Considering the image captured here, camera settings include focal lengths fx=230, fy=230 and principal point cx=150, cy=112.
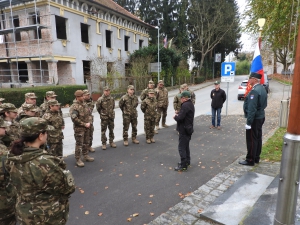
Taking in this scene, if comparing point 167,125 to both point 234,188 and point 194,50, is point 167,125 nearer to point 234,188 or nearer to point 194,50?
point 234,188

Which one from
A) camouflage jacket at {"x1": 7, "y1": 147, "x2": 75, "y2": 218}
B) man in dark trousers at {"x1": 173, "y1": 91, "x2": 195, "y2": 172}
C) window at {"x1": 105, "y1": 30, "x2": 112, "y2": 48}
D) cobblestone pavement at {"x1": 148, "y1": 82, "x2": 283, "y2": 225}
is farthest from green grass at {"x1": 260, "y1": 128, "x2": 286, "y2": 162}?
window at {"x1": 105, "y1": 30, "x2": 112, "y2": 48}

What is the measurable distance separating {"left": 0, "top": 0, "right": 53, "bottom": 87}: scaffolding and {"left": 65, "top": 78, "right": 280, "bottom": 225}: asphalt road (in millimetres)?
14981

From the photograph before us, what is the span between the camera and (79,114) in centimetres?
597

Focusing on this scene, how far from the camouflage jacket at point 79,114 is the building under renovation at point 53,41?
566 inches

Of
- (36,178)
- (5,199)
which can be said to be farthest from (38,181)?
(5,199)

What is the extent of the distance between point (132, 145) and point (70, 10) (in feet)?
57.4

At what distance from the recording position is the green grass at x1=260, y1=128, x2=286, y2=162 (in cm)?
605

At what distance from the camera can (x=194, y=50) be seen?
40.4 meters

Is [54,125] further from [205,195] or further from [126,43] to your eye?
[126,43]

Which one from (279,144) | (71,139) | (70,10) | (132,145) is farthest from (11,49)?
(279,144)

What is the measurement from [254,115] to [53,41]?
17656mm

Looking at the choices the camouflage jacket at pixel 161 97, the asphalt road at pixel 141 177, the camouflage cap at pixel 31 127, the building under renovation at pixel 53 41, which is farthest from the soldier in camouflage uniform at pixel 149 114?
the building under renovation at pixel 53 41

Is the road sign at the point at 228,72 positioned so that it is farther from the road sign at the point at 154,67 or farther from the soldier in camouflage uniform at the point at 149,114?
the road sign at the point at 154,67

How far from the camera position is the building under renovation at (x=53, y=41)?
18.9 metres
